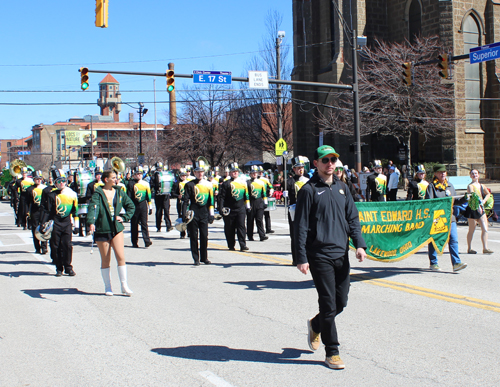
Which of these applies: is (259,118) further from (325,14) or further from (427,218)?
(427,218)

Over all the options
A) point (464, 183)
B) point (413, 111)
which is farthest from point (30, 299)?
point (413, 111)

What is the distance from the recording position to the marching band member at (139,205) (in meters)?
14.0

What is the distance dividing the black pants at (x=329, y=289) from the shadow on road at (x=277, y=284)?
346 cm

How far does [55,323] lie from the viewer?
688cm

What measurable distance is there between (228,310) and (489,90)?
34647 mm

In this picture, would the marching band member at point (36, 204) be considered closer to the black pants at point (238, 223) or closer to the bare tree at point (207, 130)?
the black pants at point (238, 223)

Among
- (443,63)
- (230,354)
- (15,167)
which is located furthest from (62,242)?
(443,63)

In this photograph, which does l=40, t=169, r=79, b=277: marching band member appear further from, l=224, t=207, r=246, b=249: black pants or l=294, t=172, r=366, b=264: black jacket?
l=294, t=172, r=366, b=264: black jacket

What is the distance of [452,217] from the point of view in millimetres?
9711

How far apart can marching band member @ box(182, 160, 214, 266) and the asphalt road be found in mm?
395

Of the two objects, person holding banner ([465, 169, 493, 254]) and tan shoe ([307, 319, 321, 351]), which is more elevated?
person holding banner ([465, 169, 493, 254])

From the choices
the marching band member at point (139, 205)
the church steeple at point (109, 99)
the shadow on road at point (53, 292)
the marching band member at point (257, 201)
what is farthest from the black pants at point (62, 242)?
the church steeple at point (109, 99)

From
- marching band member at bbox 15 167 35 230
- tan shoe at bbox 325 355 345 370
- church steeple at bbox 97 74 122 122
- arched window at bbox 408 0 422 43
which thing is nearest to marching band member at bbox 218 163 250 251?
marching band member at bbox 15 167 35 230

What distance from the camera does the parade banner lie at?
9352mm
